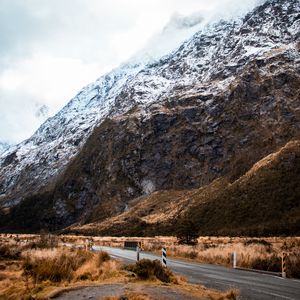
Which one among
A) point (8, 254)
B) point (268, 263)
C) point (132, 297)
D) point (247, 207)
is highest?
point (247, 207)

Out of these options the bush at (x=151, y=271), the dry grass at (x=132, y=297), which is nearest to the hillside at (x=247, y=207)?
the bush at (x=151, y=271)

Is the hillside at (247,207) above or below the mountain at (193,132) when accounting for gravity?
below

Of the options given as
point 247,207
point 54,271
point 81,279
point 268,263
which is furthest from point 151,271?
point 247,207

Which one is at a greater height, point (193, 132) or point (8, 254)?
point (193, 132)

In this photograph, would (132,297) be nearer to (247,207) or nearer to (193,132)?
(247,207)

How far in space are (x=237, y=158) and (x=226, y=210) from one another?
41.0 m

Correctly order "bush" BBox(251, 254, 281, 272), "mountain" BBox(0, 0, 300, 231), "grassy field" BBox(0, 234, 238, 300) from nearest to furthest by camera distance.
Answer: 1. "grassy field" BBox(0, 234, 238, 300)
2. "bush" BBox(251, 254, 281, 272)
3. "mountain" BBox(0, 0, 300, 231)

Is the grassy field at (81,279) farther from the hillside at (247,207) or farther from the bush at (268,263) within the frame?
the hillside at (247,207)

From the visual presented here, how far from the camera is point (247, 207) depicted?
96500 mm

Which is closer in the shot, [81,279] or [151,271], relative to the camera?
[151,271]

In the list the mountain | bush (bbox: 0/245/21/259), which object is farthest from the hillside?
bush (bbox: 0/245/21/259)

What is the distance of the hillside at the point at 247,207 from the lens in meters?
89.2

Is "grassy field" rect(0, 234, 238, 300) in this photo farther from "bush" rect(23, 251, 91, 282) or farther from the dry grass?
the dry grass

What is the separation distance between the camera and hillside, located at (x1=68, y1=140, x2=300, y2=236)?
89.2 meters
